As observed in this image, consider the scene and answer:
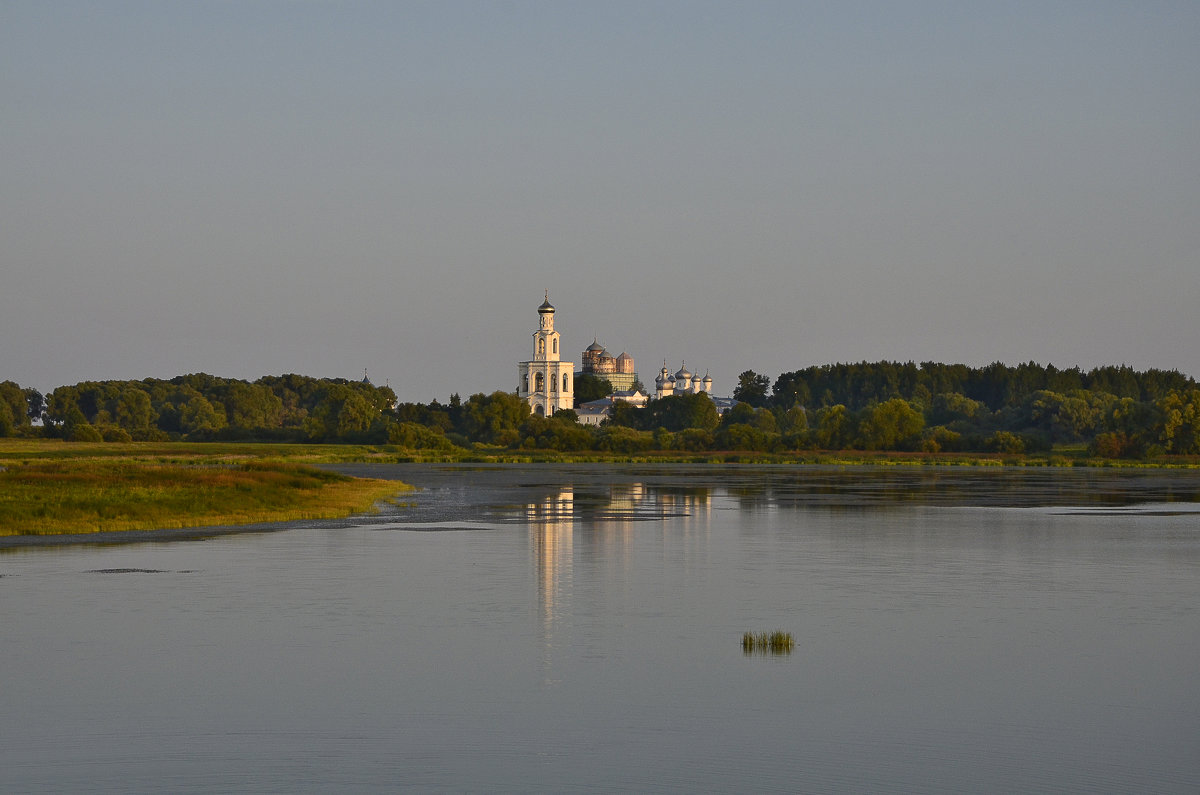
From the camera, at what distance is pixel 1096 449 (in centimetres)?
14188

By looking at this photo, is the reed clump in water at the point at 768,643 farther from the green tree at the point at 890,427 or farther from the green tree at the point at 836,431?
the green tree at the point at 836,431

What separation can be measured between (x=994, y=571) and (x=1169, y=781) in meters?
21.0

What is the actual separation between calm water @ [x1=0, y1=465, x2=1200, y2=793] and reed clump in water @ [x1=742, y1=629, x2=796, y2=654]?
0.25 metres

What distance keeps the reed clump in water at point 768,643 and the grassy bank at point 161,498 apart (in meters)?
25.4

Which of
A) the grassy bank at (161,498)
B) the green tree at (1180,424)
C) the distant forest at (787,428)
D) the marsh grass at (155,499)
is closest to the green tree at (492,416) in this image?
the distant forest at (787,428)

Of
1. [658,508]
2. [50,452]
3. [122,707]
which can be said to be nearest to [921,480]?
[658,508]

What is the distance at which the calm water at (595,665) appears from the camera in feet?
51.3

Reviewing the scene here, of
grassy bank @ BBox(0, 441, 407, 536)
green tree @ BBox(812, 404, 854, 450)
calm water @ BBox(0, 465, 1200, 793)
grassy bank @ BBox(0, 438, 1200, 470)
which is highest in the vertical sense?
green tree @ BBox(812, 404, 854, 450)

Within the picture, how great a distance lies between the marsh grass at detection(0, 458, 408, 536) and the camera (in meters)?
43.6

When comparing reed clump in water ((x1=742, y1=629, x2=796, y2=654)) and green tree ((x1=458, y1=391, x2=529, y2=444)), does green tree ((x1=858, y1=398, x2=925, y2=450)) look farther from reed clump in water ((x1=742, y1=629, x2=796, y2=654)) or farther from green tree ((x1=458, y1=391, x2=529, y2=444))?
reed clump in water ((x1=742, y1=629, x2=796, y2=654))

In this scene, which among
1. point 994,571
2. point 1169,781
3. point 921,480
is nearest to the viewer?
point 1169,781

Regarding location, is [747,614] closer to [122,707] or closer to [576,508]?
[122,707]

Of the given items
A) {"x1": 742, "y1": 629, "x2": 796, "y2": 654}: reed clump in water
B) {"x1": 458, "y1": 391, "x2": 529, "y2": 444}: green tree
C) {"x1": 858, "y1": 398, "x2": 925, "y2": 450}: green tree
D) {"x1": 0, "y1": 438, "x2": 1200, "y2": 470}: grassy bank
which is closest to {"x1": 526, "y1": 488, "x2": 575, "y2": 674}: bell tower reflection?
{"x1": 742, "y1": 629, "x2": 796, "y2": 654}: reed clump in water

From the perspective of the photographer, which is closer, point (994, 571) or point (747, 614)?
point (747, 614)
